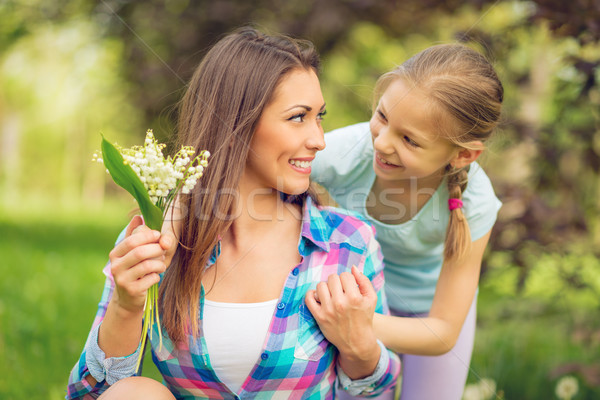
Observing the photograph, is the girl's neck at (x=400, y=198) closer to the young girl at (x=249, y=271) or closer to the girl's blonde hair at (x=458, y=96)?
Answer: the girl's blonde hair at (x=458, y=96)

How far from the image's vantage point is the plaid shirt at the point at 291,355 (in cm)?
182

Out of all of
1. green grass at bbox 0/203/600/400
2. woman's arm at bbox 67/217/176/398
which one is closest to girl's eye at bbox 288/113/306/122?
woman's arm at bbox 67/217/176/398

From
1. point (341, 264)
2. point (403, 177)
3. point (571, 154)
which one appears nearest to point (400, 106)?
point (403, 177)

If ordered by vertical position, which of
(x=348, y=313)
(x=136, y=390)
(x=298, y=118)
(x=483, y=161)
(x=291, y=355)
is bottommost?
(x=136, y=390)

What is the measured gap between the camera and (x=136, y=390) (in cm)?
167

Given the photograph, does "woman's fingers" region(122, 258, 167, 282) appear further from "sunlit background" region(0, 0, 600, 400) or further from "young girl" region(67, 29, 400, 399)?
"sunlit background" region(0, 0, 600, 400)

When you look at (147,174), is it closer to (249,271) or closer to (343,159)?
(249,271)

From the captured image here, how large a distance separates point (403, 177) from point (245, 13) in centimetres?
340

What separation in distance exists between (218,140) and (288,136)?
0.24 m

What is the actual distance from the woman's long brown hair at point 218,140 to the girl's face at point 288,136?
1.3 inches

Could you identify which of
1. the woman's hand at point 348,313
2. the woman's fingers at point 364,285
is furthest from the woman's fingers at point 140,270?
the woman's fingers at point 364,285

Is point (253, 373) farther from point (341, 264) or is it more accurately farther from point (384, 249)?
point (384, 249)

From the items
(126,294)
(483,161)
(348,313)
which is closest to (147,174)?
(126,294)

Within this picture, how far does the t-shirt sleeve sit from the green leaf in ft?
4.34
